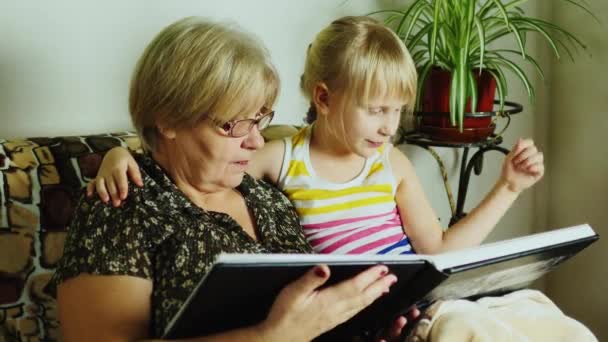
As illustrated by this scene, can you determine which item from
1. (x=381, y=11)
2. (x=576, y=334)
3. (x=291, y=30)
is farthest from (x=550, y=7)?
(x=576, y=334)

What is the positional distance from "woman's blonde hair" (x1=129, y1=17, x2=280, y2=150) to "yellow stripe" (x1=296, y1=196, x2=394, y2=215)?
0.35 m

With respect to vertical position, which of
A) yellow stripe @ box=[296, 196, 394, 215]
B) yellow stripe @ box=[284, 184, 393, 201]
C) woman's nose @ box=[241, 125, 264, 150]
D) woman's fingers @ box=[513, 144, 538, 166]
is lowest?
yellow stripe @ box=[296, 196, 394, 215]

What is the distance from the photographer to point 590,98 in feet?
6.84

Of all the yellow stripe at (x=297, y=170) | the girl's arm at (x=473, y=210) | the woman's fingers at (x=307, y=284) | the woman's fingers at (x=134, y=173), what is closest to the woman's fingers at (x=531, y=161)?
the girl's arm at (x=473, y=210)

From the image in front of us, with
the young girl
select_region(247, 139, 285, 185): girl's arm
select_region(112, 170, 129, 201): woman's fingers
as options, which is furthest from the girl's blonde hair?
select_region(112, 170, 129, 201): woman's fingers

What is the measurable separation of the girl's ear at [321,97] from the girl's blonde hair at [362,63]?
1 cm

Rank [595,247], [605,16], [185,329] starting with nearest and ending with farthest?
[185,329], [605,16], [595,247]

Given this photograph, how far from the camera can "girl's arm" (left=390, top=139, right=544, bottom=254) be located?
141 centimetres

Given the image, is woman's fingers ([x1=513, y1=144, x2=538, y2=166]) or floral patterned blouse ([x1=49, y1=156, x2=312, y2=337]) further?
woman's fingers ([x1=513, y1=144, x2=538, y2=166])

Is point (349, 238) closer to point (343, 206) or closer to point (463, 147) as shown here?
point (343, 206)

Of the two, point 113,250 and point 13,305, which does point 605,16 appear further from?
point 13,305

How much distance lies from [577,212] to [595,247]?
13 centimetres

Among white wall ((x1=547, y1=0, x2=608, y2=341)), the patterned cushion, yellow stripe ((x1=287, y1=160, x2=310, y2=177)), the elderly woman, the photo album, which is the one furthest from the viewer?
white wall ((x1=547, y1=0, x2=608, y2=341))

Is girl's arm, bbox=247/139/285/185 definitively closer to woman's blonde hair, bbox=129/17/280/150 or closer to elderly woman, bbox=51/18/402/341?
elderly woman, bbox=51/18/402/341
